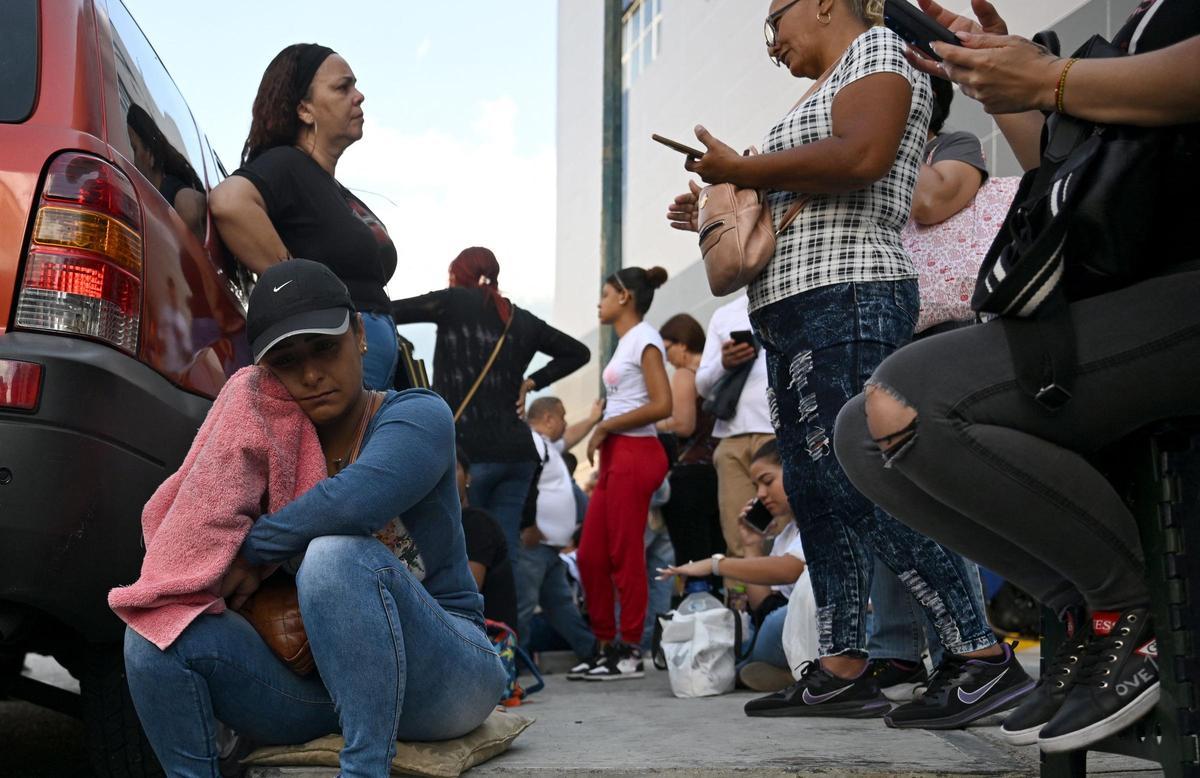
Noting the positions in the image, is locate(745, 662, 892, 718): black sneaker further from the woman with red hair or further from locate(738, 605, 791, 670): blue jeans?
the woman with red hair

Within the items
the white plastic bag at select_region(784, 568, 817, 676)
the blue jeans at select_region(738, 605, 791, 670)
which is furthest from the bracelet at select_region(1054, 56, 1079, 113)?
the blue jeans at select_region(738, 605, 791, 670)

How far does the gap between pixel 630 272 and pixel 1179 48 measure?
14.9 ft

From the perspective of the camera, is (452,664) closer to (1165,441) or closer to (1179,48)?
(1165,441)

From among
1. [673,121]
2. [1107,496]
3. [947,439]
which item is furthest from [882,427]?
[673,121]

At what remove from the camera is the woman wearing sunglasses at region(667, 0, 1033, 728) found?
3.32m

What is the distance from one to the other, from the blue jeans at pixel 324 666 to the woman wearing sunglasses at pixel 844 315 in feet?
4.05

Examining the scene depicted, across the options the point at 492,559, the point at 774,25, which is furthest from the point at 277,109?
the point at 492,559

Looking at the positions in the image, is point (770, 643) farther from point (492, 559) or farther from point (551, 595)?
point (551, 595)

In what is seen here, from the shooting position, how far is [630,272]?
643cm

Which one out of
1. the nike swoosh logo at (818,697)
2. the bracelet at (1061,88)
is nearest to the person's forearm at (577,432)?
the nike swoosh logo at (818,697)

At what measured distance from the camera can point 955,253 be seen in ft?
12.7

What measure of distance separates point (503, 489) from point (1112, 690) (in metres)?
4.02

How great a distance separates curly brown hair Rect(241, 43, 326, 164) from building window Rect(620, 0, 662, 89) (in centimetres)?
1093

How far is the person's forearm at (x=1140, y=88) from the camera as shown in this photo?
6.26 feet
